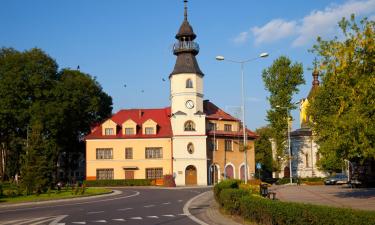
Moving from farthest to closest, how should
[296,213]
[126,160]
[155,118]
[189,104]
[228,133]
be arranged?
[155,118]
[228,133]
[126,160]
[189,104]
[296,213]

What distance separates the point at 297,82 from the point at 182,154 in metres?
18.5

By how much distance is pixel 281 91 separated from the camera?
6631cm

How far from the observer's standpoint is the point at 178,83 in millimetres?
68000

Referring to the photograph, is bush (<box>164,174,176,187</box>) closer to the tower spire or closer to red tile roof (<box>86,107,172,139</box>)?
red tile roof (<box>86,107,172,139</box>)

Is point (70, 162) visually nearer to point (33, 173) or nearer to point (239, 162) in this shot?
point (239, 162)

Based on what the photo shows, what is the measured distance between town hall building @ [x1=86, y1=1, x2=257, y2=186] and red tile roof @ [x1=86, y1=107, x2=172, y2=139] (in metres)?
0.14

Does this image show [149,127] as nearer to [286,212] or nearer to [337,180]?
[337,180]

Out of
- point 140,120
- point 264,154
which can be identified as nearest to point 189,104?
point 140,120

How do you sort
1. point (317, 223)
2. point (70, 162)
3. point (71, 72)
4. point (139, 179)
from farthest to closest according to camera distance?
1. point (70, 162)
2. point (71, 72)
3. point (139, 179)
4. point (317, 223)

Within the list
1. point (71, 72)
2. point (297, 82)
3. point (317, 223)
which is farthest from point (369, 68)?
point (71, 72)

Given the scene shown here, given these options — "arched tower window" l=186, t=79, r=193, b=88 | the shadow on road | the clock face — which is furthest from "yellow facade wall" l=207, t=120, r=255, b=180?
the shadow on road

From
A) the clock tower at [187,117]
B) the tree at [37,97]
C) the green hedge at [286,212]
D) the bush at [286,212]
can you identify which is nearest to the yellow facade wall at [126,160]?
the clock tower at [187,117]

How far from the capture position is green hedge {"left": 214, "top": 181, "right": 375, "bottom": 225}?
39.0 ft

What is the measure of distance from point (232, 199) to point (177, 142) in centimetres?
4629
